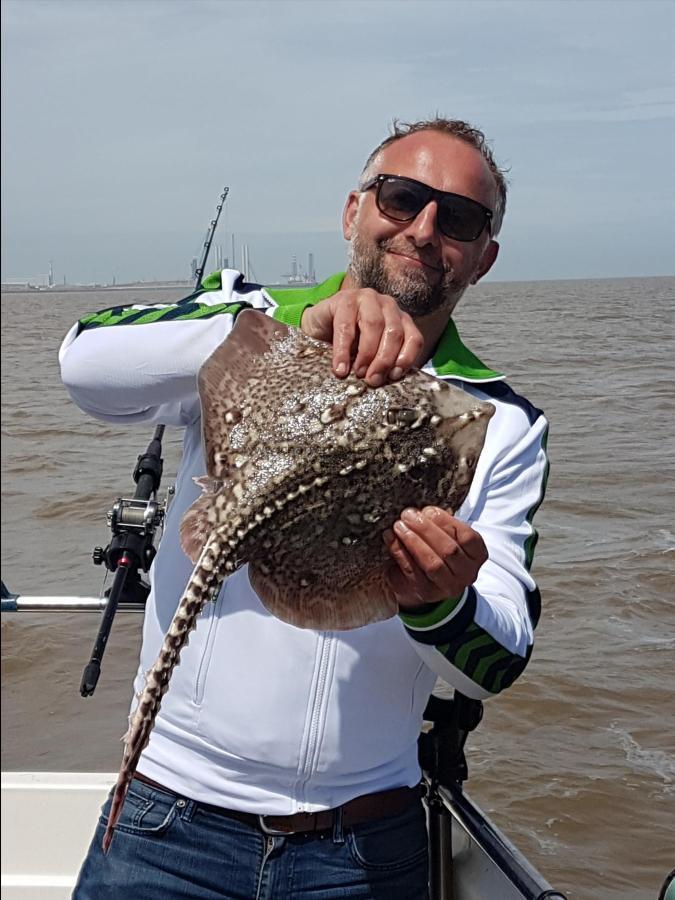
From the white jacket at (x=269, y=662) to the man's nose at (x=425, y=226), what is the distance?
0.41 meters

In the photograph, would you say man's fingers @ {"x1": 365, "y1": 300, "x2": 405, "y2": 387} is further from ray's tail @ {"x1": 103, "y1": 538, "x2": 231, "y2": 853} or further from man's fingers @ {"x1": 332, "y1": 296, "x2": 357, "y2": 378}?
ray's tail @ {"x1": 103, "y1": 538, "x2": 231, "y2": 853}

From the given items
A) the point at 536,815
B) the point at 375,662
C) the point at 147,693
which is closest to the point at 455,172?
the point at 375,662

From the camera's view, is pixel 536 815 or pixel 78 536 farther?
pixel 78 536

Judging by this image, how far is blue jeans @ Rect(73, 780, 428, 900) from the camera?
2.35 metres

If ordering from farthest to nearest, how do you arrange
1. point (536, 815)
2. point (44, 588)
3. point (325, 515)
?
point (44, 588), point (536, 815), point (325, 515)

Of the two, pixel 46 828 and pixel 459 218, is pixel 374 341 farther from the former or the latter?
pixel 46 828

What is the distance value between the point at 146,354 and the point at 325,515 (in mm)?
687

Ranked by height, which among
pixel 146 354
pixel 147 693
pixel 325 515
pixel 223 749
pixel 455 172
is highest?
pixel 455 172

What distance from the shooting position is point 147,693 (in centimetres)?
181

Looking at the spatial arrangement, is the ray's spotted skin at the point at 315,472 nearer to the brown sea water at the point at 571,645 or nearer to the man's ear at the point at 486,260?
the brown sea water at the point at 571,645

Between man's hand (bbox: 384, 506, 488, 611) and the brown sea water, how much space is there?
34.0 inches

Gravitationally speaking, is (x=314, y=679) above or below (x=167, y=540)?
below

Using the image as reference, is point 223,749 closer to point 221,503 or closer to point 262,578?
point 262,578

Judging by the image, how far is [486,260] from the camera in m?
2.93
